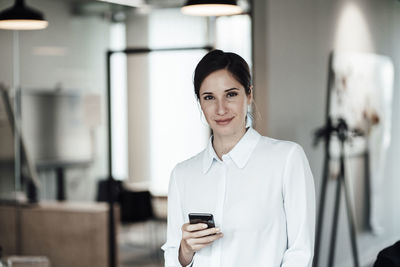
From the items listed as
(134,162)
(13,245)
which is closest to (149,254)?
(134,162)

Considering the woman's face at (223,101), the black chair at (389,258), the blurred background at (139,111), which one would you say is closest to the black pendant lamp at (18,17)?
the blurred background at (139,111)

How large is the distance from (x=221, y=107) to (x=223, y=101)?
1.0 inches

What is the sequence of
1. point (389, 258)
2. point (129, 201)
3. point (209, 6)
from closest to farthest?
1. point (389, 258)
2. point (209, 6)
3. point (129, 201)

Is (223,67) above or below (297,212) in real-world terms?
above

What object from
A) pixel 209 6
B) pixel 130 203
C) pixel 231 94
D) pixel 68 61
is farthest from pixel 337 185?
pixel 231 94

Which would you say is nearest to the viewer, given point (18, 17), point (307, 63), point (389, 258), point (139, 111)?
point (389, 258)

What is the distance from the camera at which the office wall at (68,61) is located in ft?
16.9

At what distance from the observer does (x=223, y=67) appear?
197 cm

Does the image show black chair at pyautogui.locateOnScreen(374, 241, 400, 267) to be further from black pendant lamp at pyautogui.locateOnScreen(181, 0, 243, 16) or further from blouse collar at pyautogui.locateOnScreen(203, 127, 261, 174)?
black pendant lamp at pyautogui.locateOnScreen(181, 0, 243, 16)

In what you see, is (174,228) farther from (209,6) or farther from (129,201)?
(129,201)

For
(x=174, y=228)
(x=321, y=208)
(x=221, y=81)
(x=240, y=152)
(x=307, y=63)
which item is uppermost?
(x=307, y=63)

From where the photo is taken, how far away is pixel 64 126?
5535 millimetres

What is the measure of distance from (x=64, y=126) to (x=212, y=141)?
3659 mm

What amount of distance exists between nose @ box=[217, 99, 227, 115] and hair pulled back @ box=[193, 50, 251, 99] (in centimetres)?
10
